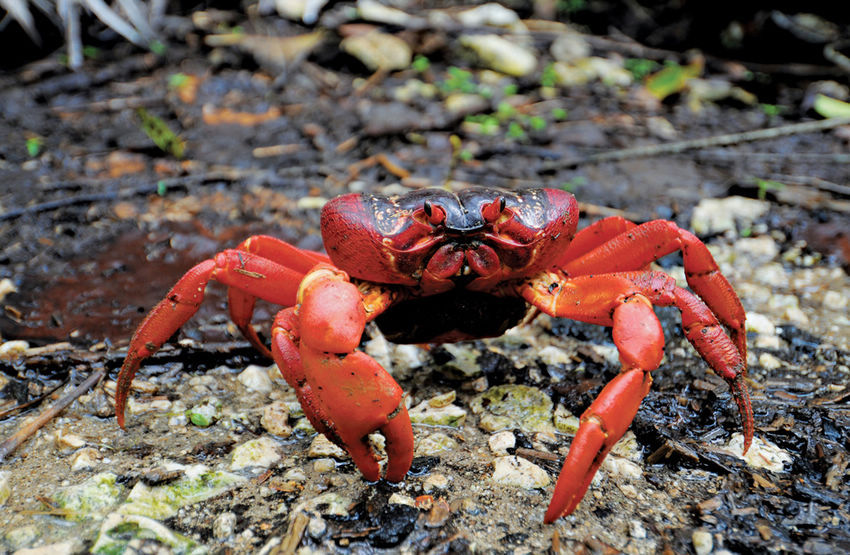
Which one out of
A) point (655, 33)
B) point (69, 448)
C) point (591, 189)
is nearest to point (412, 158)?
point (591, 189)

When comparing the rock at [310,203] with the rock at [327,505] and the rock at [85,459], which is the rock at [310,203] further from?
the rock at [327,505]

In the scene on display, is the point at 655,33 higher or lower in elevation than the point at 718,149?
higher

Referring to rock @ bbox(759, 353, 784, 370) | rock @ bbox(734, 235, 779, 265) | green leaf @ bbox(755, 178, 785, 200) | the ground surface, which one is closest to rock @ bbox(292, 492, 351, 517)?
the ground surface

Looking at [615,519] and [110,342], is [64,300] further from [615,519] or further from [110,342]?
[615,519]

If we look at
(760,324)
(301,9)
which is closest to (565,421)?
(760,324)

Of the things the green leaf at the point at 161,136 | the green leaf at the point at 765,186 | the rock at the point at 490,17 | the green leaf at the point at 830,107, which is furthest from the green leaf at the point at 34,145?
the green leaf at the point at 830,107
